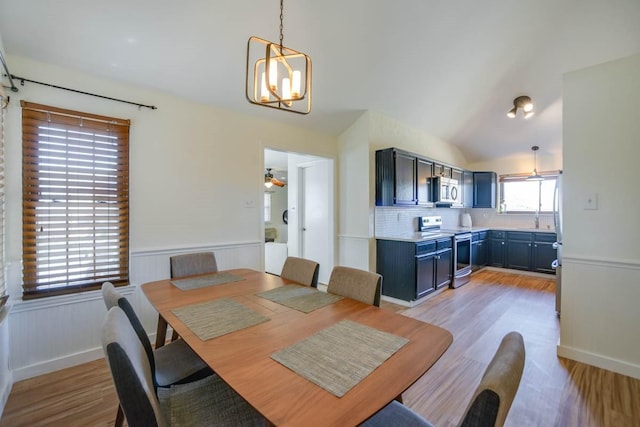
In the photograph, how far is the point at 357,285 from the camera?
1.72 m

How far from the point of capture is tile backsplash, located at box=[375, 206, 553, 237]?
4094 millimetres

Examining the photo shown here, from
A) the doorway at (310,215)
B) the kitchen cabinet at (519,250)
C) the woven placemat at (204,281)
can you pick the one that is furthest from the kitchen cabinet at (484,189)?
the woven placemat at (204,281)

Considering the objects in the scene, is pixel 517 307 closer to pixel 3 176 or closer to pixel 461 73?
pixel 461 73

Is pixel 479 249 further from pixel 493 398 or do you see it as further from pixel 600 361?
pixel 493 398

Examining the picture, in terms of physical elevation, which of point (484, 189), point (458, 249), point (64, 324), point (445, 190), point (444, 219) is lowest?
point (64, 324)

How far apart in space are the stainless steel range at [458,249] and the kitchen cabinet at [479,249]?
36 centimetres

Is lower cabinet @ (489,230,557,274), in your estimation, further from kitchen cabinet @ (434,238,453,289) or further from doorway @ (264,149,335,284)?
doorway @ (264,149,335,284)

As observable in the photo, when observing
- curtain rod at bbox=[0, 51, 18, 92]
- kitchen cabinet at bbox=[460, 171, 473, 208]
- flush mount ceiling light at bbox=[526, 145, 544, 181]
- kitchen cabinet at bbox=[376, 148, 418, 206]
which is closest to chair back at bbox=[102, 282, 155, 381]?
curtain rod at bbox=[0, 51, 18, 92]

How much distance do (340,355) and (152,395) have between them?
0.62 m

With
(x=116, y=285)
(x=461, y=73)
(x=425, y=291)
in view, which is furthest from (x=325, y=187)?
(x=116, y=285)

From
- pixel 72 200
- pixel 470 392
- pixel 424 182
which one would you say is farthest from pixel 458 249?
pixel 72 200

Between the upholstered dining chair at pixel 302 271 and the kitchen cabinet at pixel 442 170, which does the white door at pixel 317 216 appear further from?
the upholstered dining chair at pixel 302 271

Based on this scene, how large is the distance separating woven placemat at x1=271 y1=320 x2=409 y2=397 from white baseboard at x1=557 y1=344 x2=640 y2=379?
2288mm

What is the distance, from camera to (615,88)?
2.21m
